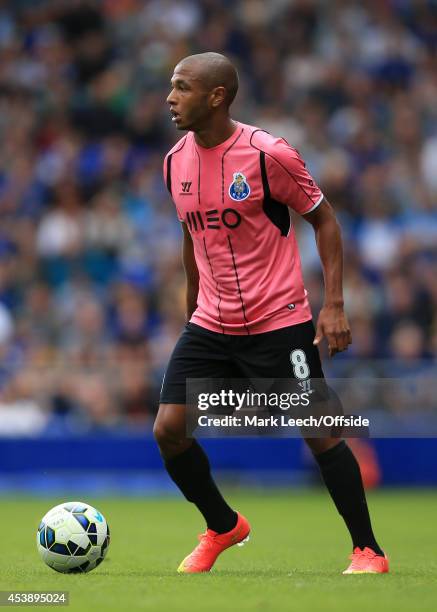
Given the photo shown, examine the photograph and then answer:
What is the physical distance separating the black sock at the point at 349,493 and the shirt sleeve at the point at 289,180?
118cm

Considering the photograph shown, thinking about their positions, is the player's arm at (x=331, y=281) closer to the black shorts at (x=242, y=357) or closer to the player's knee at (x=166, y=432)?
the black shorts at (x=242, y=357)

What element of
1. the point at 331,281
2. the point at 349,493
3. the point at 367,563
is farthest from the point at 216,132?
the point at 367,563

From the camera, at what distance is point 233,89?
6453mm

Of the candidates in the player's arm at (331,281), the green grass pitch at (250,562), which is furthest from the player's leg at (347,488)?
the player's arm at (331,281)

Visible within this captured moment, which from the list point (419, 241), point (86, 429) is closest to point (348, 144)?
point (419, 241)

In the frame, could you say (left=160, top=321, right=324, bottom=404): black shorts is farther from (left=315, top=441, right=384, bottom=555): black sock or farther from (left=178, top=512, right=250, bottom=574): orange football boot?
(left=178, top=512, right=250, bottom=574): orange football boot

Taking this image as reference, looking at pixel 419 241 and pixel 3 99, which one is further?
pixel 3 99

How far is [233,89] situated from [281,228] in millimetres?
734

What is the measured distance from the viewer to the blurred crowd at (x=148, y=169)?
1396cm

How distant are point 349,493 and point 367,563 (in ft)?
1.11

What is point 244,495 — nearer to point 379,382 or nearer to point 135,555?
point 379,382

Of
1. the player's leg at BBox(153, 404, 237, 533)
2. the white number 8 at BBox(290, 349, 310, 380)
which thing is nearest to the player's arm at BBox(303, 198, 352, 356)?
the white number 8 at BBox(290, 349, 310, 380)

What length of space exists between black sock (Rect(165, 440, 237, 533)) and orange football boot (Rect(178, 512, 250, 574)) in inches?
1.2

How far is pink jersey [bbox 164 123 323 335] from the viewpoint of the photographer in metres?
6.27
